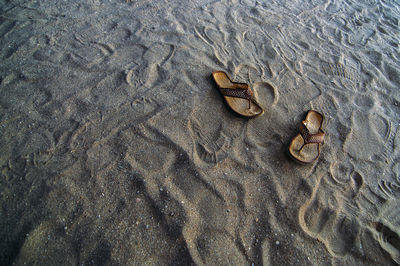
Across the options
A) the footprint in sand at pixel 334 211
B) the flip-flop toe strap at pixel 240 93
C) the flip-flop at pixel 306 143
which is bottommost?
the footprint in sand at pixel 334 211

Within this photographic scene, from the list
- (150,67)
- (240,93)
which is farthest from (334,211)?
(150,67)

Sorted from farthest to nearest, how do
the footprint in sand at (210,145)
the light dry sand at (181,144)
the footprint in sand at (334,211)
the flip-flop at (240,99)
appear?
the flip-flop at (240,99), the footprint in sand at (210,145), the footprint in sand at (334,211), the light dry sand at (181,144)

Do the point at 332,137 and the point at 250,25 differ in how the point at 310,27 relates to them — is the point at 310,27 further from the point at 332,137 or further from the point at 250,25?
the point at 332,137

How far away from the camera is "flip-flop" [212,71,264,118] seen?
2.55 m

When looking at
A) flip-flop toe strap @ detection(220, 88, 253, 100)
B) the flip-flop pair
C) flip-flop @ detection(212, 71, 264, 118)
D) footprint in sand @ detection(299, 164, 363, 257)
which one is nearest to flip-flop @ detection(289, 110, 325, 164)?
the flip-flop pair

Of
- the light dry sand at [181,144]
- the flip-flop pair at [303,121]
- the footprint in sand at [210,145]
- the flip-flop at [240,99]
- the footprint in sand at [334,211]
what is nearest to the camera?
the light dry sand at [181,144]

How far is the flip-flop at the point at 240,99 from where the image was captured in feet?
8.36

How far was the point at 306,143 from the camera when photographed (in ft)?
7.43

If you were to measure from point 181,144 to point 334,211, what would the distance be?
1.44 metres

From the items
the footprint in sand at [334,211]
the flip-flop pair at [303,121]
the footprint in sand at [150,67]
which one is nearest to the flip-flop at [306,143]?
the flip-flop pair at [303,121]

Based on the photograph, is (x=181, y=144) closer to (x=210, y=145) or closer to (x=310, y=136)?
(x=210, y=145)

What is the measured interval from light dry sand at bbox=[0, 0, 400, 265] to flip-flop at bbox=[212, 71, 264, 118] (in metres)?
0.09

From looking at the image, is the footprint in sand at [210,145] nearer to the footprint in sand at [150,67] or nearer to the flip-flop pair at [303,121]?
the flip-flop pair at [303,121]

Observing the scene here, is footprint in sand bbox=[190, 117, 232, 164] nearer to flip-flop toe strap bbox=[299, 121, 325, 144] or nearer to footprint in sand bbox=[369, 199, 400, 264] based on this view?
flip-flop toe strap bbox=[299, 121, 325, 144]
